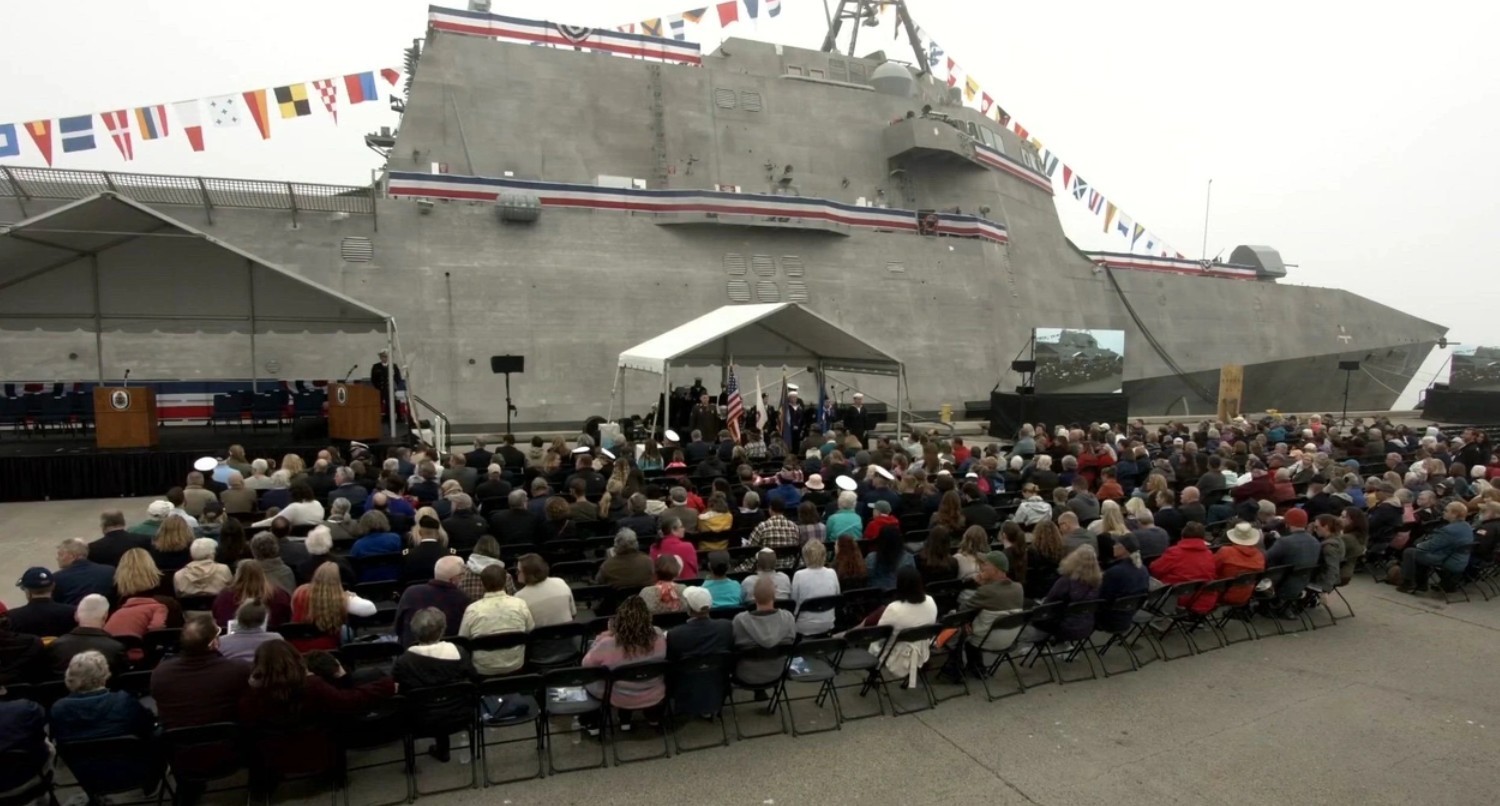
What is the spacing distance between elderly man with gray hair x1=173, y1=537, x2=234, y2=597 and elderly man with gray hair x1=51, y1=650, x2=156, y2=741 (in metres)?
1.63

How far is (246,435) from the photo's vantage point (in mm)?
13672

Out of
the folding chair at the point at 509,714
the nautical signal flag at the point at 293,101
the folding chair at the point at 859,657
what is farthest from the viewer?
the nautical signal flag at the point at 293,101

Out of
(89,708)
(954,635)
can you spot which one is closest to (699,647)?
(954,635)

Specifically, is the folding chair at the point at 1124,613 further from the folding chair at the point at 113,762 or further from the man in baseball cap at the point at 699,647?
the folding chair at the point at 113,762

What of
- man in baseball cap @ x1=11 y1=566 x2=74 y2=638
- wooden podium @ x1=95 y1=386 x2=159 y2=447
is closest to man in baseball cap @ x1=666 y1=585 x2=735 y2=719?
man in baseball cap @ x1=11 y1=566 x2=74 y2=638

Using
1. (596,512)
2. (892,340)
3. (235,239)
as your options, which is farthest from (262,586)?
(892,340)

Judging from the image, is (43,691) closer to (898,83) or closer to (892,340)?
(892,340)

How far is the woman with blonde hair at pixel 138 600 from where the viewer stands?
4879mm

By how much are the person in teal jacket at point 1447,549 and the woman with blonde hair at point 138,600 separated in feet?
37.2

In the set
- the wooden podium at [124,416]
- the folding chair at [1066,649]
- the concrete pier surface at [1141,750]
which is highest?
the wooden podium at [124,416]

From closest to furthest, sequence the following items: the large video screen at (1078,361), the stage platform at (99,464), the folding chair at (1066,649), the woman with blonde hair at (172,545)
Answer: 1. the folding chair at (1066,649)
2. the woman with blonde hair at (172,545)
3. the stage platform at (99,464)
4. the large video screen at (1078,361)

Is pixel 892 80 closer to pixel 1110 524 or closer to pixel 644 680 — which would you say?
pixel 1110 524

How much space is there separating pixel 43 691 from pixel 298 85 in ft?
53.6

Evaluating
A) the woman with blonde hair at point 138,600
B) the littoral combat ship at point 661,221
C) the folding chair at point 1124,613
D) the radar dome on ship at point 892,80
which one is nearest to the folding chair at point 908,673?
the folding chair at point 1124,613
